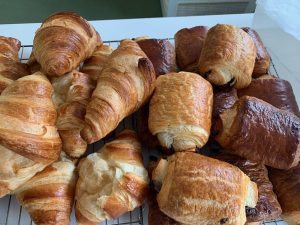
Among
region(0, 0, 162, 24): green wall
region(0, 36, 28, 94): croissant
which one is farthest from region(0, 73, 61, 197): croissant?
region(0, 0, 162, 24): green wall

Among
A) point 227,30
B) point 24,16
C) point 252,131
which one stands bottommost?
point 24,16

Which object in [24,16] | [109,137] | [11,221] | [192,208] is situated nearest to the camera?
[192,208]

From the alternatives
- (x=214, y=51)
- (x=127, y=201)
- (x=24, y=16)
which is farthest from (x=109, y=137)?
(x=24, y=16)

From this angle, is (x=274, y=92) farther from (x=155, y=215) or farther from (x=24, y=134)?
(x=24, y=134)

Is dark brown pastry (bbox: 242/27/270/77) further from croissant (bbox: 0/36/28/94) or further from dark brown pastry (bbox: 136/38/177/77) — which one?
croissant (bbox: 0/36/28/94)

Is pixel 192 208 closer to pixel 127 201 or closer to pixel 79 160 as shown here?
pixel 127 201

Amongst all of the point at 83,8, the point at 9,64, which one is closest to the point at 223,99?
the point at 9,64

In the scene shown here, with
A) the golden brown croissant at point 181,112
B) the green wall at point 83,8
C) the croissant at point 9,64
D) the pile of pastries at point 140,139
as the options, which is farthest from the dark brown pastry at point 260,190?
the green wall at point 83,8
